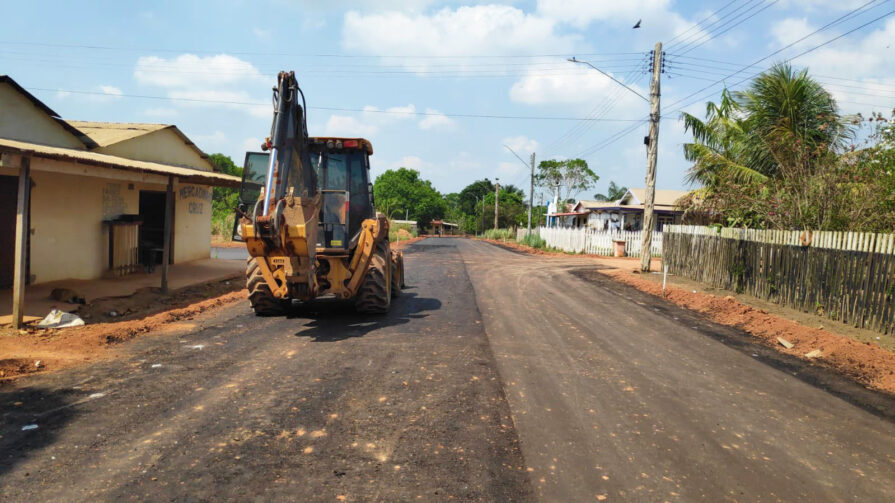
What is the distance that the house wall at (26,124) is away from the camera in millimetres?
11570

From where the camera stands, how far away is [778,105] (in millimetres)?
18656

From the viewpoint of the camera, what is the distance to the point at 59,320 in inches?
324

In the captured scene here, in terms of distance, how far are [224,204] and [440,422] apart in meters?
53.0

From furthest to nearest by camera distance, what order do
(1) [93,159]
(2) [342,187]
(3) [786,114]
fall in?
(3) [786,114] < (2) [342,187] < (1) [93,159]

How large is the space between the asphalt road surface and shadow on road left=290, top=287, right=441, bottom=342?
6.2 inches

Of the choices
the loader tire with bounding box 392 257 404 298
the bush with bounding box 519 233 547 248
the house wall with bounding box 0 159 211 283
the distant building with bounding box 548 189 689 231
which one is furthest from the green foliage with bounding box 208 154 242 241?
the distant building with bounding box 548 189 689 231

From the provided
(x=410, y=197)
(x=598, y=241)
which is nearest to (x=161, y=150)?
(x=598, y=241)

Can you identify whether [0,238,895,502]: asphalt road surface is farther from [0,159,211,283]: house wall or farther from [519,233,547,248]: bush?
[519,233,547,248]: bush

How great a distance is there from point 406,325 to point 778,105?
16960 mm

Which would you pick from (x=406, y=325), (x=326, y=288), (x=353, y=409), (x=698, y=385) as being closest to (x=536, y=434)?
(x=353, y=409)

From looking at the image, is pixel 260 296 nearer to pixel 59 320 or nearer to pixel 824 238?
pixel 59 320

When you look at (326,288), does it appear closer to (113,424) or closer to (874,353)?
(113,424)

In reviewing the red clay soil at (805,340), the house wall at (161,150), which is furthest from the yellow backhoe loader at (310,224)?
the house wall at (161,150)

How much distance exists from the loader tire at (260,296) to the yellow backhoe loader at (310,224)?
0.05 ft
